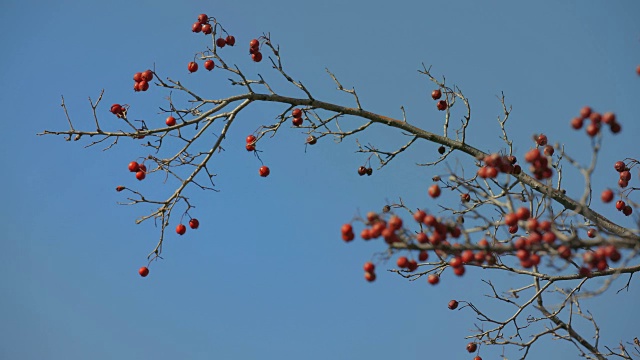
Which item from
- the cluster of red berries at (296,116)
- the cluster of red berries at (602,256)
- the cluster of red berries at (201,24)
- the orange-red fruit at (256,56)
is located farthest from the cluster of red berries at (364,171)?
the cluster of red berries at (602,256)

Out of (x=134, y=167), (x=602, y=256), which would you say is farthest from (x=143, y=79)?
(x=602, y=256)

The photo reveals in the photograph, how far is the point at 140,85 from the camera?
696 cm

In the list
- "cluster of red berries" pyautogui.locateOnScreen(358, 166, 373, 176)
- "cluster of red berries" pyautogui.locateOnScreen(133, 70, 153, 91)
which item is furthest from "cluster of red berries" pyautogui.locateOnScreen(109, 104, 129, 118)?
"cluster of red berries" pyautogui.locateOnScreen(358, 166, 373, 176)

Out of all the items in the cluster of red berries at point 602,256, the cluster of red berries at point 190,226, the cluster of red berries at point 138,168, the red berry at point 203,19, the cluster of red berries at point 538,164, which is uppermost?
the red berry at point 203,19

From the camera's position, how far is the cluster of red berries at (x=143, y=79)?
6926 mm

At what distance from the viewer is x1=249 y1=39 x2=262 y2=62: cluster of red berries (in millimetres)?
7371

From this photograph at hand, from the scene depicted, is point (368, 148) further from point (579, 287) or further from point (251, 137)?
point (579, 287)

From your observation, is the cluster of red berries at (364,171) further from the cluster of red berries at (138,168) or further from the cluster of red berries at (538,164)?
the cluster of red berries at (538,164)

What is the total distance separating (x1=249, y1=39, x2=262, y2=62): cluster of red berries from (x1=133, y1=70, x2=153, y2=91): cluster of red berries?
1.15 m

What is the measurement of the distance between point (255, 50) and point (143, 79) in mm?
1270

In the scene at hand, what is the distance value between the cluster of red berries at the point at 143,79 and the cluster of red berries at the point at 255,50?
1.15 metres

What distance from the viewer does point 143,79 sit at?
22.8 ft

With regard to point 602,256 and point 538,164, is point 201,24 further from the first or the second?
point 602,256

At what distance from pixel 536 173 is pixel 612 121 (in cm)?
56
